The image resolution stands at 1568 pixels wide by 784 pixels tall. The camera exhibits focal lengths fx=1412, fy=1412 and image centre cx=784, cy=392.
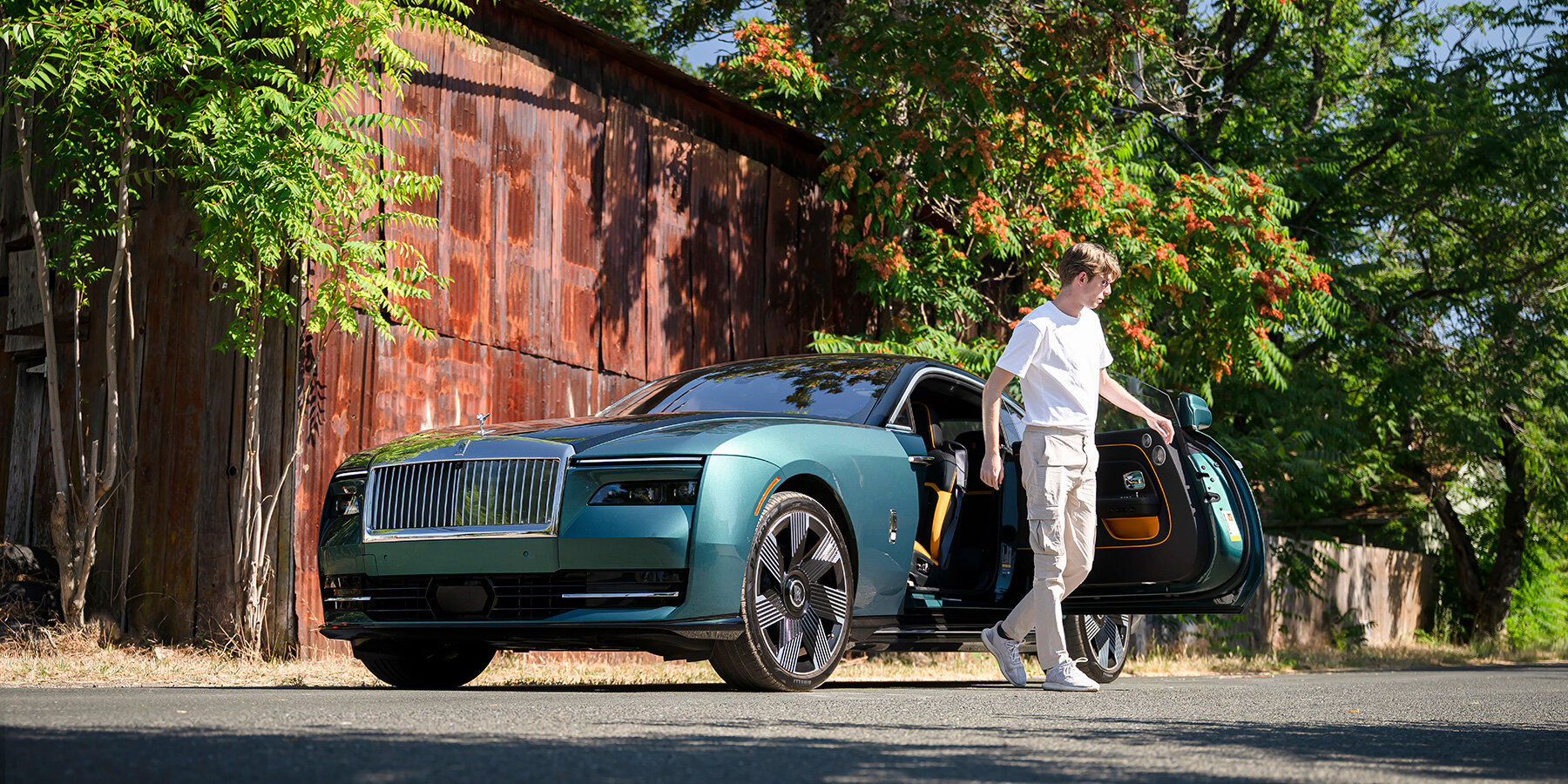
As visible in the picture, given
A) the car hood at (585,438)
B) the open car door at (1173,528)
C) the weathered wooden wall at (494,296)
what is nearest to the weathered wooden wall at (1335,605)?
the weathered wooden wall at (494,296)

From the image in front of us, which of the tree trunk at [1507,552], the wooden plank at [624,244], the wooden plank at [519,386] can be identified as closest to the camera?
the wooden plank at [519,386]

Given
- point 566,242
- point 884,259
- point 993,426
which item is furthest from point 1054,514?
point 884,259

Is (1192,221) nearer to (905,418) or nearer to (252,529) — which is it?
(905,418)

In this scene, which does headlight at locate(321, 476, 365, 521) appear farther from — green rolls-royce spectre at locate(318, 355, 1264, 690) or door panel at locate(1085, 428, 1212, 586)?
door panel at locate(1085, 428, 1212, 586)

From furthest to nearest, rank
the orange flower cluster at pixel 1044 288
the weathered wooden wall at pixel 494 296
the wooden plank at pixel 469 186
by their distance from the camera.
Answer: the orange flower cluster at pixel 1044 288
the wooden plank at pixel 469 186
the weathered wooden wall at pixel 494 296

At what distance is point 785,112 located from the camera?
1384 cm

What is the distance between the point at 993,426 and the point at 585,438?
1777 millimetres

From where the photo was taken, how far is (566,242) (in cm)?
1047

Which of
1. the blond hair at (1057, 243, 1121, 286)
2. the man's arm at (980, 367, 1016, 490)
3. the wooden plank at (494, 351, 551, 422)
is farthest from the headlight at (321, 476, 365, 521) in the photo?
the wooden plank at (494, 351, 551, 422)

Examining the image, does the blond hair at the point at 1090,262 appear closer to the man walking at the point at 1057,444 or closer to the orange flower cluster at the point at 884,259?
the man walking at the point at 1057,444

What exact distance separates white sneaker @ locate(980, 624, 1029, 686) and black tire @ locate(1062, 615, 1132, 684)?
1.01 m

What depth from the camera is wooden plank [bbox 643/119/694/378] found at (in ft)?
37.3

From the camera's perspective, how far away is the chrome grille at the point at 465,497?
5.38m

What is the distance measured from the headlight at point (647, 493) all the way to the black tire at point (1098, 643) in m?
2.77
